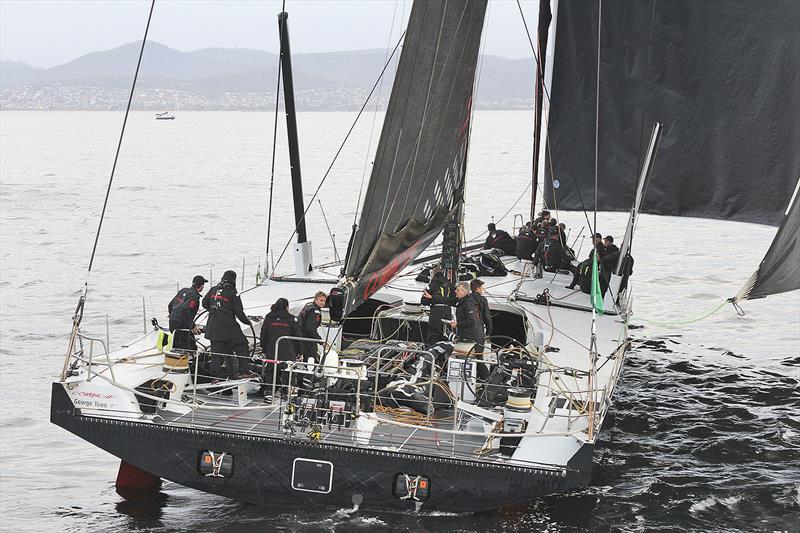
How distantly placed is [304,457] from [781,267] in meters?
5.74

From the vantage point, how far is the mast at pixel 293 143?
17734 mm

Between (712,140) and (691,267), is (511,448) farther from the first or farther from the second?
(691,267)

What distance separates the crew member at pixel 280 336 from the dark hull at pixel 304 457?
1318mm

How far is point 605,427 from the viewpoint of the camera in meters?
14.8

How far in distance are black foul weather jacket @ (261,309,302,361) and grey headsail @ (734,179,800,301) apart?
505cm

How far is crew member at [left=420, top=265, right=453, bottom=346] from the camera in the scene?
13.8 metres

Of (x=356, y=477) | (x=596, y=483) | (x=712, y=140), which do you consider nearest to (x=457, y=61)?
(x=356, y=477)

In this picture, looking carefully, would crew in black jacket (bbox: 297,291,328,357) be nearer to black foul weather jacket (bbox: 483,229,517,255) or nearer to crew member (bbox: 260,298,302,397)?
crew member (bbox: 260,298,302,397)

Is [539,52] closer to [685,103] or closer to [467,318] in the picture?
[685,103]

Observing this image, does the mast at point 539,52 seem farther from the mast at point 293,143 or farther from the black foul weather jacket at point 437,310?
the black foul weather jacket at point 437,310

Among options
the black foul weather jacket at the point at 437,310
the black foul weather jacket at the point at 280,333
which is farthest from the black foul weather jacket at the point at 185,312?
the black foul weather jacket at the point at 437,310

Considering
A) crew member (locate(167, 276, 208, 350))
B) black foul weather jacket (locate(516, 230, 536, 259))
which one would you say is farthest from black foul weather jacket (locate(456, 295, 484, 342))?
black foul weather jacket (locate(516, 230, 536, 259))

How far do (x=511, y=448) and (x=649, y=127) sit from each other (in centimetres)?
1153

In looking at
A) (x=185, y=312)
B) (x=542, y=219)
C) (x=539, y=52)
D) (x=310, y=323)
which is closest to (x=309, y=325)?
(x=310, y=323)
